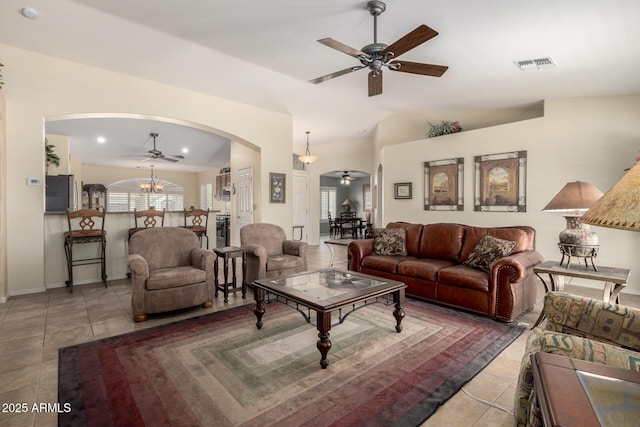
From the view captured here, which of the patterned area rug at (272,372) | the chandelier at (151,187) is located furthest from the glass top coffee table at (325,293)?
the chandelier at (151,187)

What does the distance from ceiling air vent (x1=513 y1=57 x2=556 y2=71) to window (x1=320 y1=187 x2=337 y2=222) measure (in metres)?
9.78

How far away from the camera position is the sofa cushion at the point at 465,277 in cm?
327

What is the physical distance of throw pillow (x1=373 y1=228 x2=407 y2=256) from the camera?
4.42 m

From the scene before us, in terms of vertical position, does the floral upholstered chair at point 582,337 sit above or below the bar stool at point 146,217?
below

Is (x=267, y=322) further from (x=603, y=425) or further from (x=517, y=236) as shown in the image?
(x=517, y=236)

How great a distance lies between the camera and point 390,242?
4461 mm

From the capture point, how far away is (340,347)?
2.60 meters

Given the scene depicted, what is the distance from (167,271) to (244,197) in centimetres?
401

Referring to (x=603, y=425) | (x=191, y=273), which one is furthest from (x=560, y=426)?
(x=191, y=273)

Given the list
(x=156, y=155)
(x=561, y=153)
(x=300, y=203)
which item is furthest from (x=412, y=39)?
(x=300, y=203)

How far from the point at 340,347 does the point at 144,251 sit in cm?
240

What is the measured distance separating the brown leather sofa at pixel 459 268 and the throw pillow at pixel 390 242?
77 millimetres

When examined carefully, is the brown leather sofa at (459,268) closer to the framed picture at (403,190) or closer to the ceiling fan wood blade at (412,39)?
the framed picture at (403,190)

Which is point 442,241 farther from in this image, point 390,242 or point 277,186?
point 277,186
